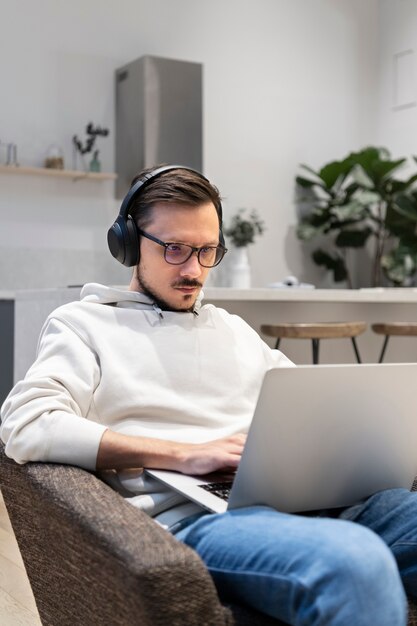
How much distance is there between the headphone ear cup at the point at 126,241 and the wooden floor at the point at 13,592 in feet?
3.42

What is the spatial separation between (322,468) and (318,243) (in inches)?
220

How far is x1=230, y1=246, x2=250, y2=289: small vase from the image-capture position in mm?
5836

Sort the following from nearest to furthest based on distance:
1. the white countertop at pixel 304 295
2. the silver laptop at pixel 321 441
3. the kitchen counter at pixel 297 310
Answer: the silver laptop at pixel 321 441 < the kitchen counter at pixel 297 310 < the white countertop at pixel 304 295

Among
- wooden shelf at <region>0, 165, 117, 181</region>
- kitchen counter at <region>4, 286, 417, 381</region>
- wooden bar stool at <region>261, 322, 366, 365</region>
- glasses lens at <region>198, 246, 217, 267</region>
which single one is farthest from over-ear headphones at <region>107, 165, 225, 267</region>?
wooden shelf at <region>0, 165, 117, 181</region>

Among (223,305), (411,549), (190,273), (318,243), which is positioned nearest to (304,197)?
(318,243)

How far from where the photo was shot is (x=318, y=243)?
6742 mm

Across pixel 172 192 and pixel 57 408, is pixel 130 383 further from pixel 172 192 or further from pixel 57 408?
pixel 172 192

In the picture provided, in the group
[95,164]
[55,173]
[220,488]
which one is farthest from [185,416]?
[95,164]

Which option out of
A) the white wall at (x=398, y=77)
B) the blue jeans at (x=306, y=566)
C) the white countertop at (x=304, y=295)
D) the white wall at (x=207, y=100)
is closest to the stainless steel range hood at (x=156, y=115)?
the white wall at (x=207, y=100)

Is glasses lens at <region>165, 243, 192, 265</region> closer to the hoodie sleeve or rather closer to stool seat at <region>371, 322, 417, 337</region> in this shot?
the hoodie sleeve

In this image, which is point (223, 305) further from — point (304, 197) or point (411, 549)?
point (411, 549)

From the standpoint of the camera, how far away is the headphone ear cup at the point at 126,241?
1654 millimetres

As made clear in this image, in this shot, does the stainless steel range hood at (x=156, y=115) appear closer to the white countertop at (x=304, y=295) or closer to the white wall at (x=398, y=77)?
the white countertop at (x=304, y=295)

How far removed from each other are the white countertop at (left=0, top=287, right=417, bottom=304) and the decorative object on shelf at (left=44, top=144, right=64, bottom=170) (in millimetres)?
1467
